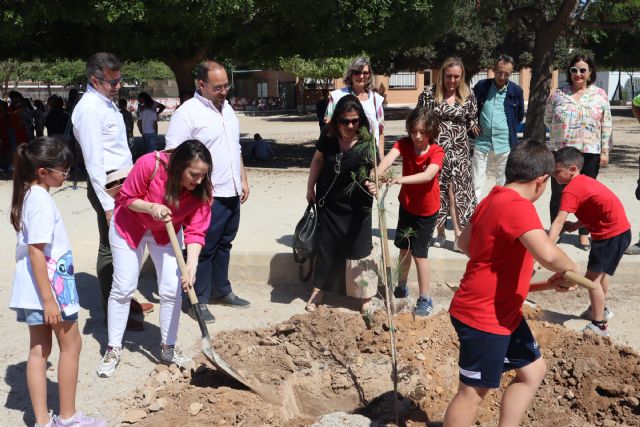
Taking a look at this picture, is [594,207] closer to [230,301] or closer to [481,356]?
[481,356]

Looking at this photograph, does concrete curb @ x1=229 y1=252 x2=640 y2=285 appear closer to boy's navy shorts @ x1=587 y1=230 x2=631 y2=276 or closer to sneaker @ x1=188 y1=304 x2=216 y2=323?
sneaker @ x1=188 y1=304 x2=216 y2=323

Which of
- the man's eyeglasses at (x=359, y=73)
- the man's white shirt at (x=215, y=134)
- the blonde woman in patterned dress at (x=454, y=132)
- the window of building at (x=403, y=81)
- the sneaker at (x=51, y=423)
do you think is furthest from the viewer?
the window of building at (x=403, y=81)

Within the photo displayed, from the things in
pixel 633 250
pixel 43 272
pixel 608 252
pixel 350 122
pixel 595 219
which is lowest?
pixel 633 250

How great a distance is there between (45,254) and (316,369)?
6.21 ft

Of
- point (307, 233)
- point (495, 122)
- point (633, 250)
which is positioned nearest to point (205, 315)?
point (307, 233)

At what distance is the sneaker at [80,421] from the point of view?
3.65 metres

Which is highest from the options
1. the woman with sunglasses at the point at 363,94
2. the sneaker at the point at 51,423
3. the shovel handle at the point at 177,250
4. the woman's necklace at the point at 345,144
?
the woman with sunglasses at the point at 363,94

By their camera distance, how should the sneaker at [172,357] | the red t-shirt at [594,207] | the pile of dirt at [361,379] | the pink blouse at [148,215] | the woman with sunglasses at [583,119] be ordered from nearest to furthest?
the pile of dirt at [361,379], the pink blouse at [148,215], the sneaker at [172,357], the red t-shirt at [594,207], the woman with sunglasses at [583,119]

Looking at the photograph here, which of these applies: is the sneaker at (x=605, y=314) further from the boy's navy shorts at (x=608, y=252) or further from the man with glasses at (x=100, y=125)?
the man with glasses at (x=100, y=125)

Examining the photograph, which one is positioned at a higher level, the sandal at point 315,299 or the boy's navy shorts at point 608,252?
the boy's navy shorts at point 608,252

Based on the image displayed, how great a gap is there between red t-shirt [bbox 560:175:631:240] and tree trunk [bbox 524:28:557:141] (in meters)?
9.80

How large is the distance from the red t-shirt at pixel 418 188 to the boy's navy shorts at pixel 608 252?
1.20 meters

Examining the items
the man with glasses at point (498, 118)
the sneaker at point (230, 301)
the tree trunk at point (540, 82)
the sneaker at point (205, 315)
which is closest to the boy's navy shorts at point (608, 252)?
the man with glasses at point (498, 118)

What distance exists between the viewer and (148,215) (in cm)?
432
